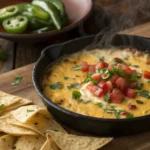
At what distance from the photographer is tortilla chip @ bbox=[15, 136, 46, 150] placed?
3.38m

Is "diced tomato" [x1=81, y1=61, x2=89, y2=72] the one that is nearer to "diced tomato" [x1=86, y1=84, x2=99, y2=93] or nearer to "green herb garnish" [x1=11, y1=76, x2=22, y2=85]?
"diced tomato" [x1=86, y1=84, x2=99, y2=93]

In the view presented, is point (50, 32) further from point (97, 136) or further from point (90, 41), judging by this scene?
point (97, 136)

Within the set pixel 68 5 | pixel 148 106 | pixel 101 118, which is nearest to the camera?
pixel 101 118

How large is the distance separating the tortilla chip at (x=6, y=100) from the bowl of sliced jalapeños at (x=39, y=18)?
982 millimetres

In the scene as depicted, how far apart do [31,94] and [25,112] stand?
1.78 ft

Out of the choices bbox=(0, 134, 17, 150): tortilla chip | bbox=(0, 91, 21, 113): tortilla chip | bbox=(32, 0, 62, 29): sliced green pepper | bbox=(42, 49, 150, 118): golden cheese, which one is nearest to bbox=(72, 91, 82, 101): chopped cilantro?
bbox=(42, 49, 150, 118): golden cheese

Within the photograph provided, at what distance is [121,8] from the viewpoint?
18.6 feet

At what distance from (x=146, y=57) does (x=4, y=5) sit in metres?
2.09

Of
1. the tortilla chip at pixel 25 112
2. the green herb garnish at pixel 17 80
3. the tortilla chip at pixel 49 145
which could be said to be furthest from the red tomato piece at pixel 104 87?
the green herb garnish at pixel 17 80

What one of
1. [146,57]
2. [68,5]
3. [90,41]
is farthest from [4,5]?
[146,57]

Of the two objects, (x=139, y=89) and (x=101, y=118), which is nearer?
(x=101, y=118)

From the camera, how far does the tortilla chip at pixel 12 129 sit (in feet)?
11.1

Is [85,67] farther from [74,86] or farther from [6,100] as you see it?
[6,100]

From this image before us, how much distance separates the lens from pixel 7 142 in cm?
342
